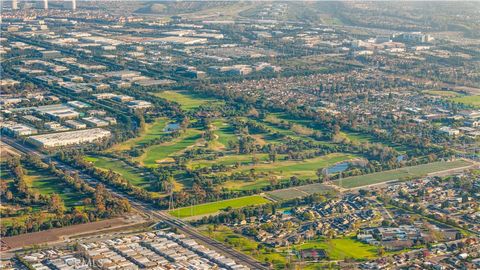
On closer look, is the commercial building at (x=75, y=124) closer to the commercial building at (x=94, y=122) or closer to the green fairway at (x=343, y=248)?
the commercial building at (x=94, y=122)

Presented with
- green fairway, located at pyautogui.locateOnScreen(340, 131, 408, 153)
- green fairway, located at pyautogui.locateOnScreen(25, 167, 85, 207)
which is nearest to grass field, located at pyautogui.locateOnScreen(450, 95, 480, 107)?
green fairway, located at pyautogui.locateOnScreen(340, 131, 408, 153)

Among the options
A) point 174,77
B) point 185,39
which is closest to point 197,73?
point 174,77

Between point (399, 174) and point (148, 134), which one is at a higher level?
point (399, 174)

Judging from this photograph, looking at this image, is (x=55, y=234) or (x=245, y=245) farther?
(x=55, y=234)

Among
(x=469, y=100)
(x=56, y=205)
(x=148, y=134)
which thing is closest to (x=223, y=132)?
(x=148, y=134)

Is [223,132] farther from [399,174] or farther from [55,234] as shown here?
[55,234]

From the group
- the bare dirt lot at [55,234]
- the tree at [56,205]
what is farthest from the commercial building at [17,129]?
the bare dirt lot at [55,234]

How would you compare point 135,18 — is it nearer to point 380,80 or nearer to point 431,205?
point 380,80
